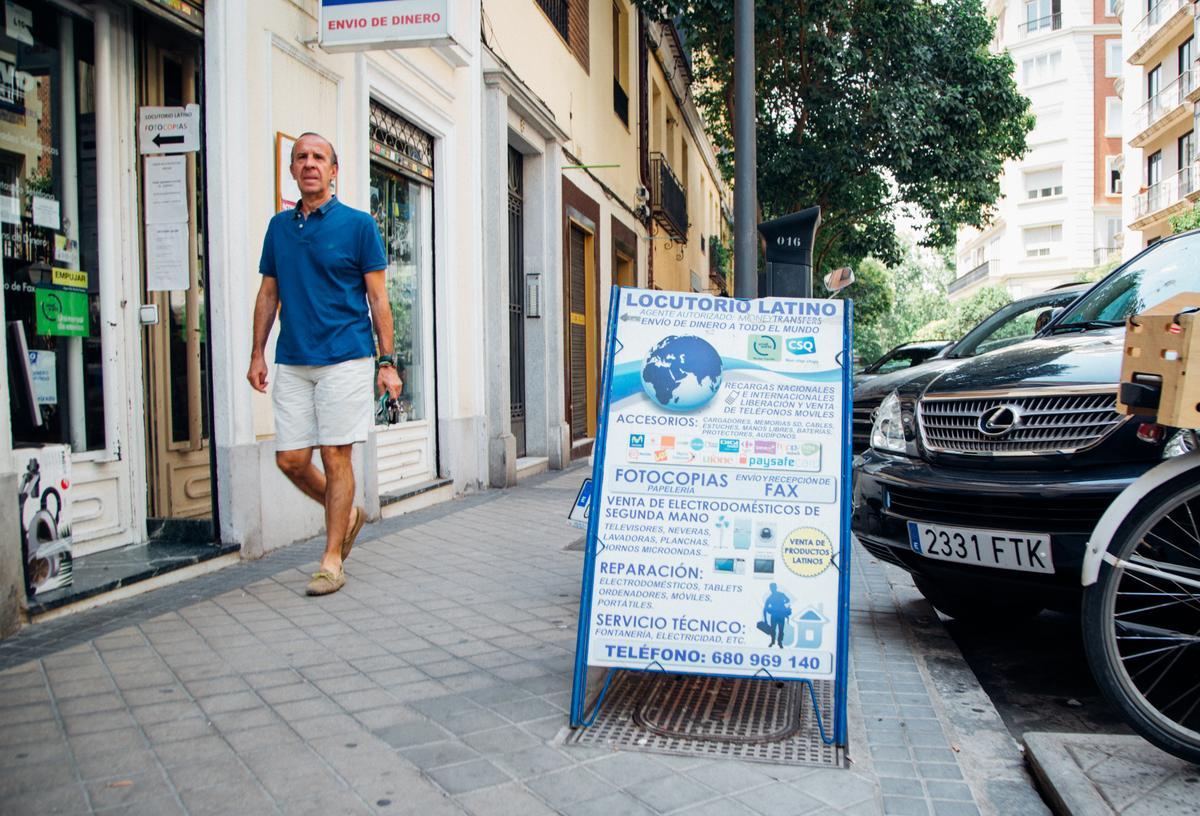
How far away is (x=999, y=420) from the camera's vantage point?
3904 millimetres

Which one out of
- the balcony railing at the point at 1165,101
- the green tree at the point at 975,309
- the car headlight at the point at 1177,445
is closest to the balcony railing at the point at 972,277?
the green tree at the point at 975,309

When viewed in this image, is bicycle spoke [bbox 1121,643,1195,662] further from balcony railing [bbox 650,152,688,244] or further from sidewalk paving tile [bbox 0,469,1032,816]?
balcony railing [bbox 650,152,688,244]

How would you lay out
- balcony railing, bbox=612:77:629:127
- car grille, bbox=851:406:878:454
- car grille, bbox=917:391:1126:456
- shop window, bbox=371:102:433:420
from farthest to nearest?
balcony railing, bbox=612:77:629:127
car grille, bbox=851:406:878:454
shop window, bbox=371:102:433:420
car grille, bbox=917:391:1126:456

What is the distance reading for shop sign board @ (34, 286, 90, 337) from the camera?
487 centimetres

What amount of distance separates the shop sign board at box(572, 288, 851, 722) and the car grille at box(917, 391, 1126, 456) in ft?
3.05

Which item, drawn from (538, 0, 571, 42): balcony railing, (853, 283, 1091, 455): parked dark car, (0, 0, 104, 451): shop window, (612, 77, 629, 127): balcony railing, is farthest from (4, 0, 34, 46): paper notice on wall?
(612, 77, 629, 127): balcony railing

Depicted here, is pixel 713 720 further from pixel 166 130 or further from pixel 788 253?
pixel 788 253

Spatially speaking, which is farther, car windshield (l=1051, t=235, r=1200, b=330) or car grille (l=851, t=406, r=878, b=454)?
car grille (l=851, t=406, r=878, b=454)

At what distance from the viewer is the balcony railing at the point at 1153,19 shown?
3725cm

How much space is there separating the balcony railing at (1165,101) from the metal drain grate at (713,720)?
39668mm

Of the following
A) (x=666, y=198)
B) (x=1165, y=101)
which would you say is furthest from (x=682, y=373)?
(x=1165, y=101)

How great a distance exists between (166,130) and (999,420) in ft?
14.6

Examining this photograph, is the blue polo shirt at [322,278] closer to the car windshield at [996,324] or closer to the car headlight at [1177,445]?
the car headlight at [1177,445]

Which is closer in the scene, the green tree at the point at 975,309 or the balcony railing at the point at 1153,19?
the balcony railing at the point at 1153,19
